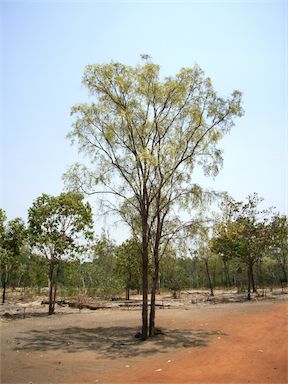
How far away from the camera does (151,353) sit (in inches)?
453

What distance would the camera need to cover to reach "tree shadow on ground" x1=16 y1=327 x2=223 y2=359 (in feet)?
39.8

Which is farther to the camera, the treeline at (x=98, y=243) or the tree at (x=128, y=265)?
the tree at (x=128, y=265)

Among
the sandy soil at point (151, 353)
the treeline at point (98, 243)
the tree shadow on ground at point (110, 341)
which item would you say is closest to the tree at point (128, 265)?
the treeline at point (98, 243)

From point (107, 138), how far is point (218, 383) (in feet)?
34.8

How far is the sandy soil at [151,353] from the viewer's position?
886cm

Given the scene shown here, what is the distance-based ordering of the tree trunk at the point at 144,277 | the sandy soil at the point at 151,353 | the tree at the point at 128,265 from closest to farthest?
the sandy soil at the point at 151,353
the tree trunk at the point at 144,277
the tree at the point at 128,265

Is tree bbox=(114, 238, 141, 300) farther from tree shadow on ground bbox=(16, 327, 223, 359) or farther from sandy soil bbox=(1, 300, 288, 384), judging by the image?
tree shadow on ground bbox=(16, 327, 223, 359)

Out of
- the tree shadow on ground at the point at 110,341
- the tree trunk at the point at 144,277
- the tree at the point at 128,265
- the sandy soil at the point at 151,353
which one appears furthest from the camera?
the tree at the point at 128,265

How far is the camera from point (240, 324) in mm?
16656

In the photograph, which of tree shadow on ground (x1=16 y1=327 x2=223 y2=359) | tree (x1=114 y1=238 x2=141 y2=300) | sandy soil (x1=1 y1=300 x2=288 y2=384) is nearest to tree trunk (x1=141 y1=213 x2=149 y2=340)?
tree shadow on ground (x1=16 y1=327 x2=223 y2=359)

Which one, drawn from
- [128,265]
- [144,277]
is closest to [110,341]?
[144,277]

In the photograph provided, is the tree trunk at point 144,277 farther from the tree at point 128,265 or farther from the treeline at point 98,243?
the tree at point 128,265

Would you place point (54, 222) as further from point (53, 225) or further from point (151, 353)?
point (151, 353)

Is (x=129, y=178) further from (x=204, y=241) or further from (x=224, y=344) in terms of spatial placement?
(x=224, y=344)
